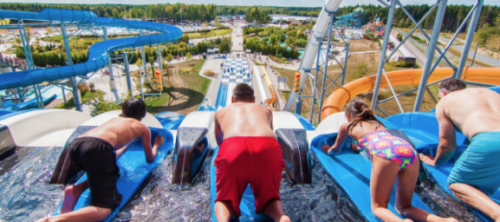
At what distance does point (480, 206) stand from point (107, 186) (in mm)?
3361

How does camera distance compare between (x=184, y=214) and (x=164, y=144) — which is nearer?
(x=184, y=214)

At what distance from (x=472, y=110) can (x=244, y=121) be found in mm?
2194

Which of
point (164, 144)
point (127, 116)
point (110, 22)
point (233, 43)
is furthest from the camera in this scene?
point (233, 43)

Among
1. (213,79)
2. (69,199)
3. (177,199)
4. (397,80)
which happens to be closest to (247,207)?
(177,199)

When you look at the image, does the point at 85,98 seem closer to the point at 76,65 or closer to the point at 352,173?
the point at 76,65

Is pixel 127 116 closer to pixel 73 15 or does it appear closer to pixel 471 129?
pixel 471 129

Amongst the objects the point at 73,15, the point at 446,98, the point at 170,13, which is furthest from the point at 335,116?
the point at 170,13

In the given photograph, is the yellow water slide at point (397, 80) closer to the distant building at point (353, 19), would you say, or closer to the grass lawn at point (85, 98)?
the grass lawn at point (85, 98)

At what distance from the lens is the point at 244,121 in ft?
7.54

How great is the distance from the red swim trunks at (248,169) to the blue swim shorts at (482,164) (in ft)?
5.81

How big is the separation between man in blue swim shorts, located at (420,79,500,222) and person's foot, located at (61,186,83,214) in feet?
11.9

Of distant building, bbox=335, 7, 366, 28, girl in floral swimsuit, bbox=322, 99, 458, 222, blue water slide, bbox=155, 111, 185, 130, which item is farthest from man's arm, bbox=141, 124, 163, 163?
distant building, bbox=335, 7, 366, 28

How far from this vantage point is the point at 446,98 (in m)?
2.68

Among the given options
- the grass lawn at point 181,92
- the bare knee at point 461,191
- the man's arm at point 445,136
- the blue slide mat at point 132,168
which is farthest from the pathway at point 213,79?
the bare knee at point 461,191
